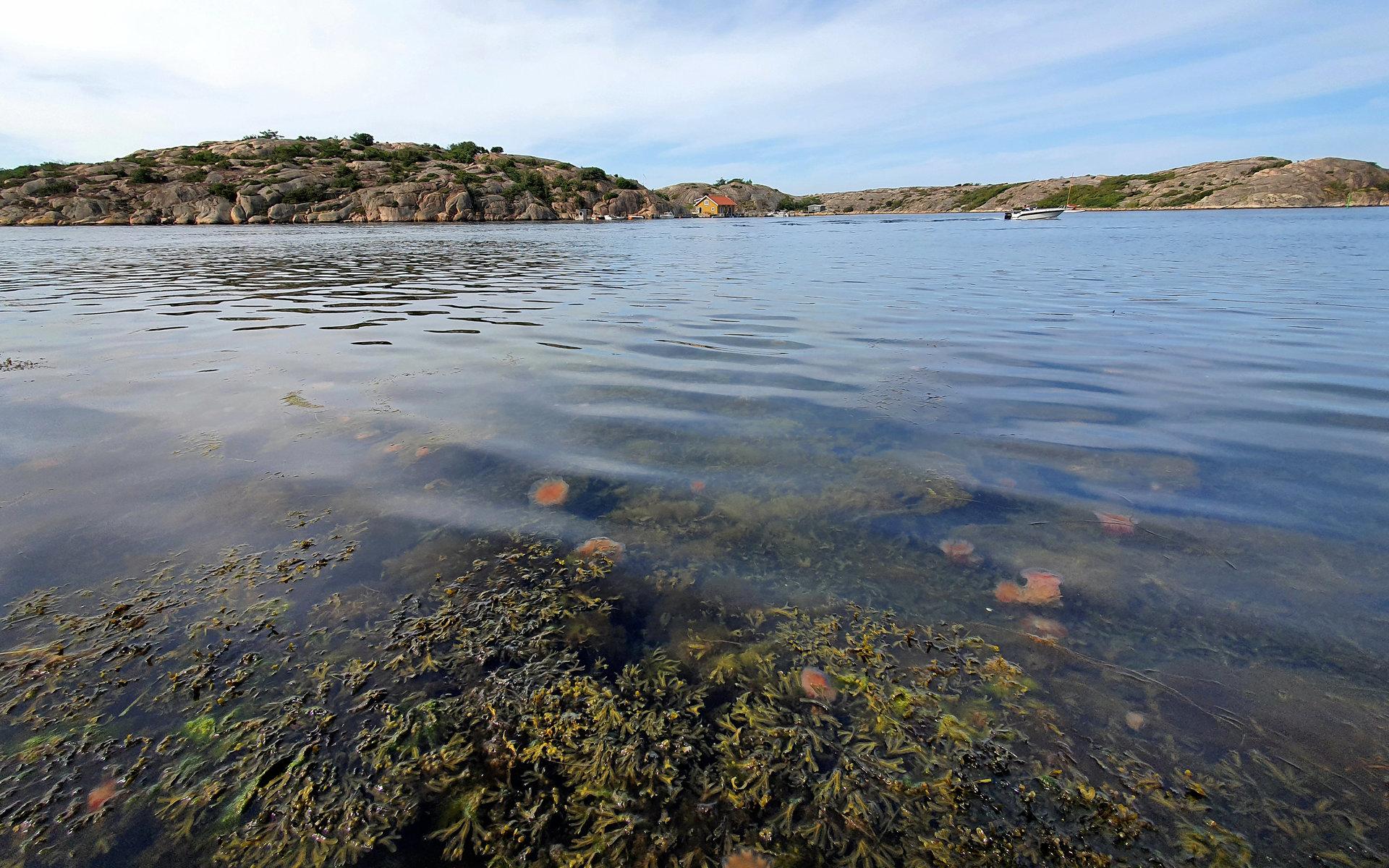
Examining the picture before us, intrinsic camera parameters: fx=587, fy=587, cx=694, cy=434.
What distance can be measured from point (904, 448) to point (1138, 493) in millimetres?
1675

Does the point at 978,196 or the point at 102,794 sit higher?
the point at 978,196

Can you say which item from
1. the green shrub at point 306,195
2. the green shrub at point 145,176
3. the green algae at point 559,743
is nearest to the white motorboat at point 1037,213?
the green algae at point 559,743

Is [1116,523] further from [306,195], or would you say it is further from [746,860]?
[306,195]

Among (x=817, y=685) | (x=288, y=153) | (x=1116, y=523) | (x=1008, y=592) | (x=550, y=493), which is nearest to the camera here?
(x=817, y=685)

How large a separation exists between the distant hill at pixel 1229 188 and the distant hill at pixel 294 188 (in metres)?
112

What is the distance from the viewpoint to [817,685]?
8.41 feet

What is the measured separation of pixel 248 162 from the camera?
8956 cm

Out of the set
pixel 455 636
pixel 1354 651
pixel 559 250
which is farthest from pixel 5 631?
pixel 559 250

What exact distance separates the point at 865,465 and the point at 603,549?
231 centimetres

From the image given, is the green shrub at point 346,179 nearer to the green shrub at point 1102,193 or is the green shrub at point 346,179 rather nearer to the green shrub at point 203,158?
the green shrub at point 203,158

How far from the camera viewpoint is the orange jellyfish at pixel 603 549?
11.6ft

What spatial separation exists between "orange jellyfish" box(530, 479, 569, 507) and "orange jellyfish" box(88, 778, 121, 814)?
8.09 feet

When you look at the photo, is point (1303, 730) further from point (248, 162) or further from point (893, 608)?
point (248, 162)

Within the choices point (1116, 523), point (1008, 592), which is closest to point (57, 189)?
point (1008, 592)
